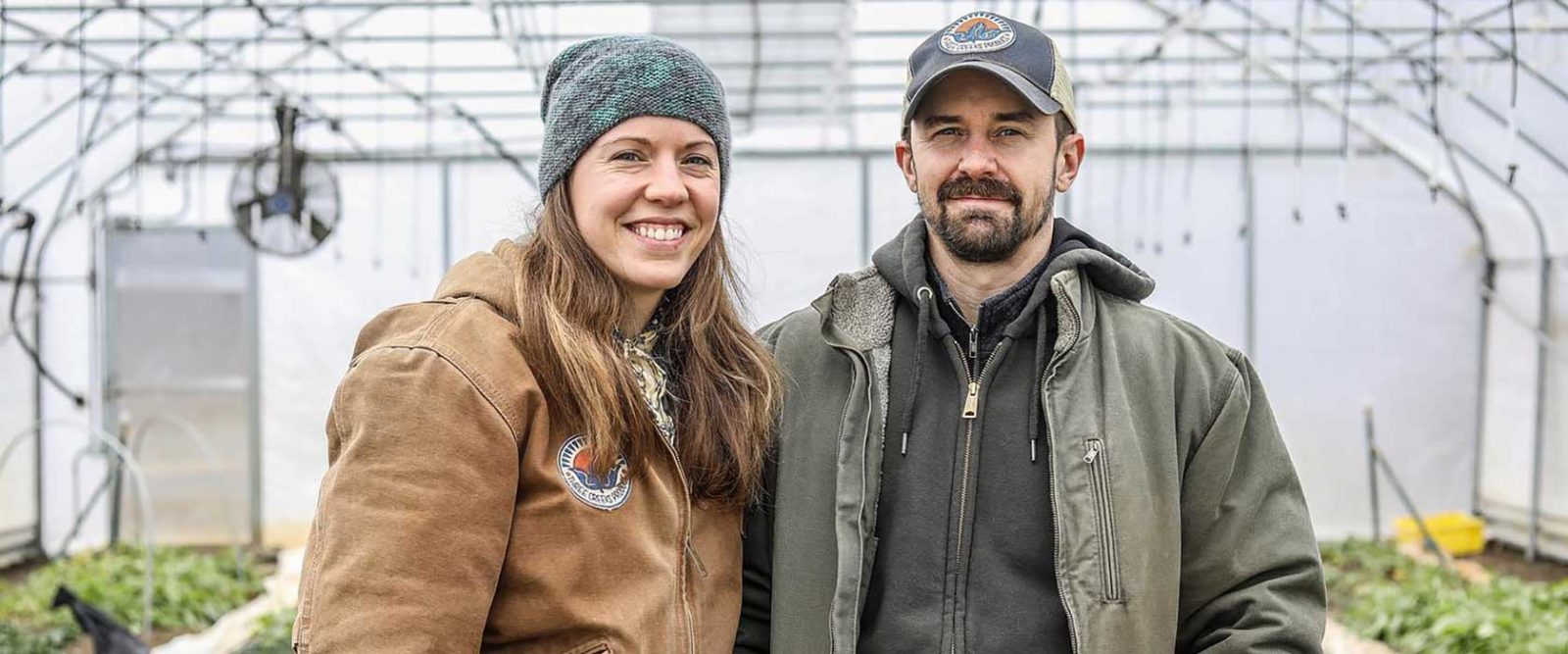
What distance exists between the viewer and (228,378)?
9.73 metres

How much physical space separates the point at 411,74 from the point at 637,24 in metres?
2.04

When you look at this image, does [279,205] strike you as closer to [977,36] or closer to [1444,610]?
[977,36]

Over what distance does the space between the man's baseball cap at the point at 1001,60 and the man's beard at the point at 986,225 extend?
0.13 meters

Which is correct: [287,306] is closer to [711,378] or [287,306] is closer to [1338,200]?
[1338,200]

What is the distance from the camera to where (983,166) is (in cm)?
196

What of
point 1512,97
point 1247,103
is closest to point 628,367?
point 1512,97

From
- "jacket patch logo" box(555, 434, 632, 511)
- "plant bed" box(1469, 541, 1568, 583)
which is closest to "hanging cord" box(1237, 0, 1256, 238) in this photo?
"plant bed" box(1469, 541, 1568, 583)

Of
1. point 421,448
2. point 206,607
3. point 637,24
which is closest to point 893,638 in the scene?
point 421,448

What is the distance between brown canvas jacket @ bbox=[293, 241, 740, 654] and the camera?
59.2 inches

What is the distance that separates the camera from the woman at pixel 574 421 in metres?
1.52

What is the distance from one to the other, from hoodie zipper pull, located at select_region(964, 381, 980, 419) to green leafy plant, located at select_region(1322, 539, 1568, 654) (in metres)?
4.23

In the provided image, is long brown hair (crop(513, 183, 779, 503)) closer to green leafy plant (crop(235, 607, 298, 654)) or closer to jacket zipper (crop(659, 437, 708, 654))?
jacket zipper (crop(659, 437, 708, 654))

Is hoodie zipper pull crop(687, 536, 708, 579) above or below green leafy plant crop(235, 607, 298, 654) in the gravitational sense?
above

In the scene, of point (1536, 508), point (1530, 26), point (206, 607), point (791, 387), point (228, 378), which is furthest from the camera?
point (228, 378)
